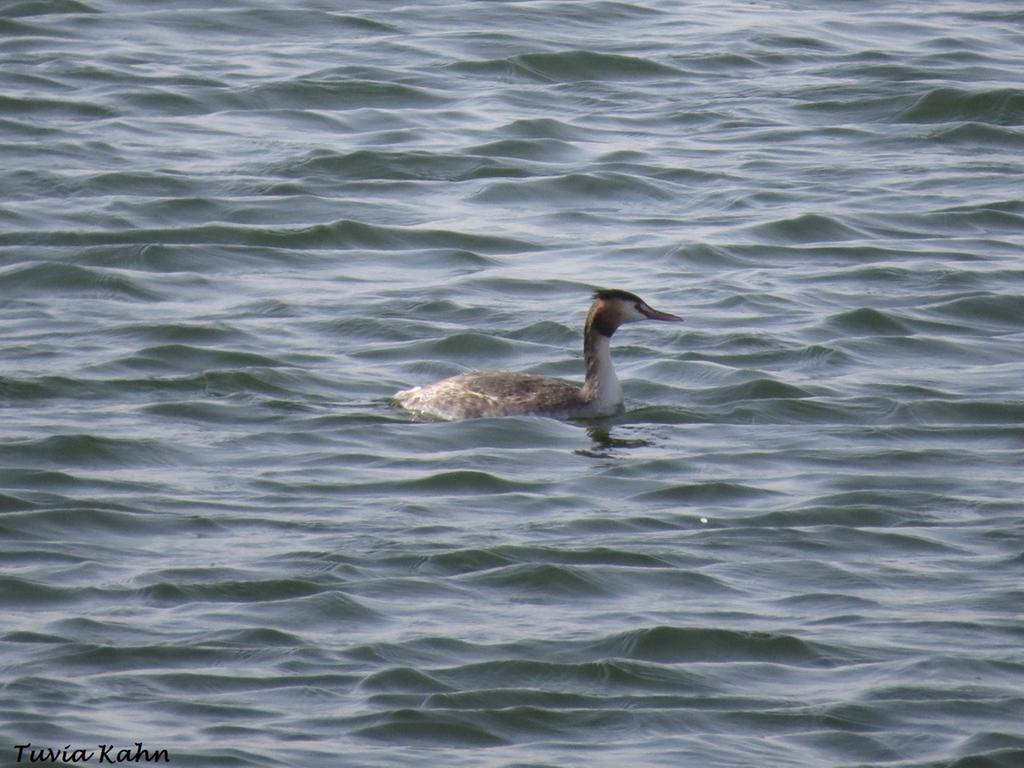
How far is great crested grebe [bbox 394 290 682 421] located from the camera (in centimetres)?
1193

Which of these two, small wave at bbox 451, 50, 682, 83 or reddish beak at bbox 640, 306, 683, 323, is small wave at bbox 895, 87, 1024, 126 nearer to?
small wave at bbox 451, 50, 682, 83

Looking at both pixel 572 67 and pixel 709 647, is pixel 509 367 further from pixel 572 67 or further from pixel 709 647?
pixel 572 67

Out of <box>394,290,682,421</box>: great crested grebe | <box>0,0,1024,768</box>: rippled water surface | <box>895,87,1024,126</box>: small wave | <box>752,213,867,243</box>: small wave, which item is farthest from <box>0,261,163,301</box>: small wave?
<box>895,87,1024,126</box>: small wave

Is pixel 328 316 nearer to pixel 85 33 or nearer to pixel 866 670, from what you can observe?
pixel 866 670

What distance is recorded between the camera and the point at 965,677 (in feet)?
28.0

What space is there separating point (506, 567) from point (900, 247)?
7.11 m

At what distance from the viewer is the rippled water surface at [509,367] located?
27.1 feet

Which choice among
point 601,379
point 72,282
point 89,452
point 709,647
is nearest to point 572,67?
point 72,282

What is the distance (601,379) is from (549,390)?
29cm

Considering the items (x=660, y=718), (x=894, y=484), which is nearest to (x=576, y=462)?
(x=894, y=484)

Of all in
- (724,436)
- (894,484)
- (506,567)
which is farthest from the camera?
(724,436)

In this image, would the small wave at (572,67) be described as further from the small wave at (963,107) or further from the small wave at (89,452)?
the small wave at (89,452)

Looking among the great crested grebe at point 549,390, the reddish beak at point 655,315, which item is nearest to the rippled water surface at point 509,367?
the great crested grebe at point 549,390

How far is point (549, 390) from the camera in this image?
40.1ft
